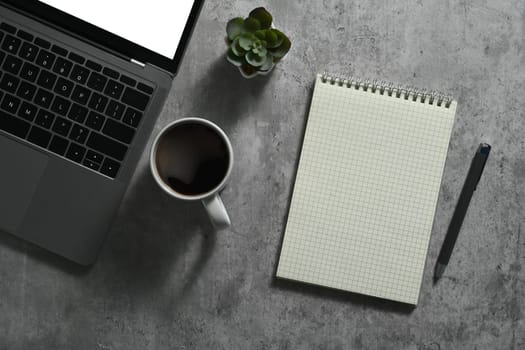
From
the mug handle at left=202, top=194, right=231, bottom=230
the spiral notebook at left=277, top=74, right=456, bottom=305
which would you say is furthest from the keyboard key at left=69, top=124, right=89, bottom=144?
the spiral notebook at left=277, top=74, right=456, bottom=305

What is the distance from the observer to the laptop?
0.79m

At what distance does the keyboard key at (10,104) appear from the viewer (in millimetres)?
802

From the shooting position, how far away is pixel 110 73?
802 mm

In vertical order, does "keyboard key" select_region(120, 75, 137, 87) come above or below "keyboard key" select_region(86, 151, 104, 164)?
above

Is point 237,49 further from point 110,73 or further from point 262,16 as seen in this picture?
point 110,73

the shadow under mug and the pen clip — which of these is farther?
the pen clip

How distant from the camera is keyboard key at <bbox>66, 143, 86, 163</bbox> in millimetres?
797

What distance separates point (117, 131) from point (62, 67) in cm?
12

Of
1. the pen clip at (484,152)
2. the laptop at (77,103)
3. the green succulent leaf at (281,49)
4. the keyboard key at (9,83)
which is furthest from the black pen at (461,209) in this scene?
the keyboard key at (9,83)

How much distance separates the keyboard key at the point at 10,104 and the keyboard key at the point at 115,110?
0.44ft

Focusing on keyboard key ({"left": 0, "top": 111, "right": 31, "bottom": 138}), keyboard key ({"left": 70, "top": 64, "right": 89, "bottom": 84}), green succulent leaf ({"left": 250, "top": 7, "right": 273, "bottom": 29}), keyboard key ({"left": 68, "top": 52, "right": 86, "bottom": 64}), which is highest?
green succulent leaf ({"left": 250, "top": 7, "right": 273, "bottom": 29})

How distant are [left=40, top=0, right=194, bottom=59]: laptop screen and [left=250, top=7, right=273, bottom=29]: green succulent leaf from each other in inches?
3.5

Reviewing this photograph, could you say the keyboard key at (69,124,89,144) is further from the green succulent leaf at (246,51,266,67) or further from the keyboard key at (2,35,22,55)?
the green succulent leaf at (246,51,266,67)

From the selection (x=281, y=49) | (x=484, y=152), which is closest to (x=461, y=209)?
(x=484, y=152)
